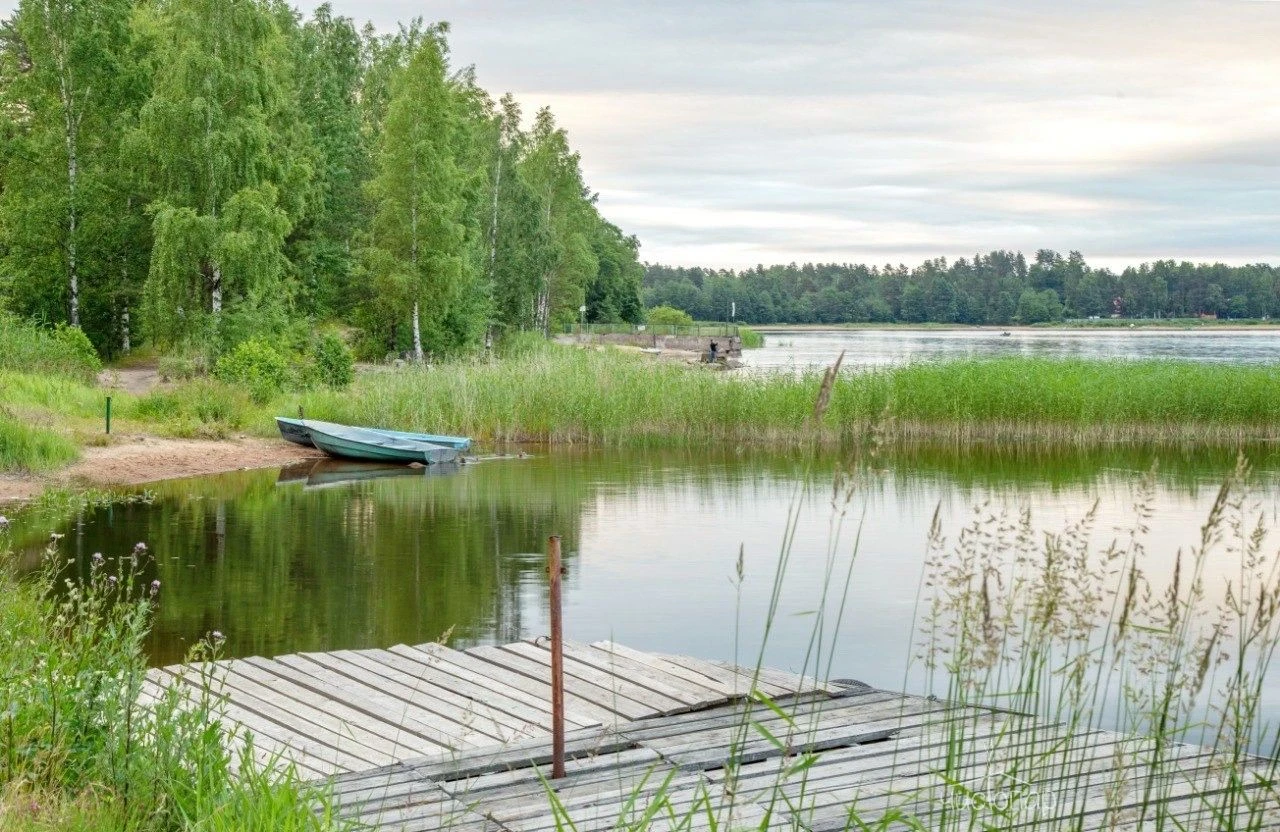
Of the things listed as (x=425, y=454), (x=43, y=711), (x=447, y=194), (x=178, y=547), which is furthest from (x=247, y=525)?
(x=447, y=194)

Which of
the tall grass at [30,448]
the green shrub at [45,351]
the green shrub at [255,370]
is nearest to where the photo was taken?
the tall grass at [30,448]

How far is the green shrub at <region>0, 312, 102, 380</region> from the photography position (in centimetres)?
2600

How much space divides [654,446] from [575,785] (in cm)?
2003

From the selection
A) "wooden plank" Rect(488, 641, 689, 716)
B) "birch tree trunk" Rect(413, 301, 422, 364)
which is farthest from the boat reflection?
"birch tree trunk" Rect(413, 301, 422, 364)

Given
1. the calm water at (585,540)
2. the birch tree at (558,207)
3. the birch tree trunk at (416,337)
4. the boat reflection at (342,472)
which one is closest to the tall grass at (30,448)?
the calm water at (585,540)

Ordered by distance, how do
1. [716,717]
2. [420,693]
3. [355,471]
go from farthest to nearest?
[355,471], [420,693], [716,717]

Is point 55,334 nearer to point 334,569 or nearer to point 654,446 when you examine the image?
point 654,446

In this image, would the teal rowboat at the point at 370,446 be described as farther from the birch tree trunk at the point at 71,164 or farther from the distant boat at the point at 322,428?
the birch tree trunk at the point at 71,164

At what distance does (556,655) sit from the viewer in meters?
5.16

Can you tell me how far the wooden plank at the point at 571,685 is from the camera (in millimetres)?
6777

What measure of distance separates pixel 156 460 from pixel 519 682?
50.6ft

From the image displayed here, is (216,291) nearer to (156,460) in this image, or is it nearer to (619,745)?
(156,460)

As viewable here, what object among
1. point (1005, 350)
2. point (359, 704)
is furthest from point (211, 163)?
point (1005, 350)

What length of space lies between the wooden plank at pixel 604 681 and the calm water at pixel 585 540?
0.77m
